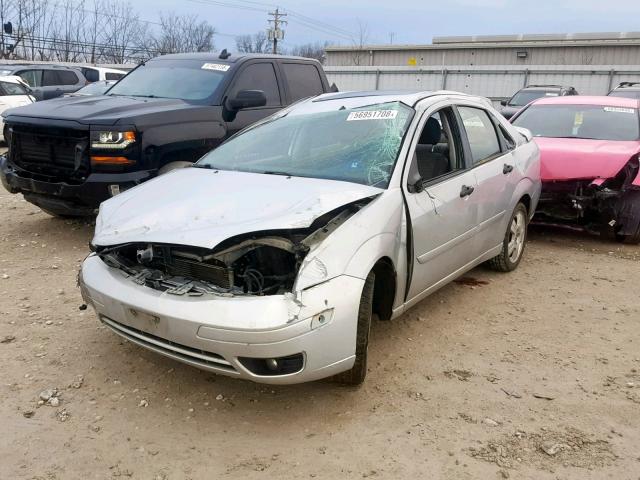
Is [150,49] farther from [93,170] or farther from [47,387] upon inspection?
[47,387]

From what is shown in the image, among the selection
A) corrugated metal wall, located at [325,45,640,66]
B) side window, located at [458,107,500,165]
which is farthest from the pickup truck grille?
corrugated metal wall, located at [325,45,640,66]

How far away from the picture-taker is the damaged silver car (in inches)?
110

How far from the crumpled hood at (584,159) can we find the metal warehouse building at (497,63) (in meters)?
18.8

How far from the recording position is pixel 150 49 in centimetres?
4075

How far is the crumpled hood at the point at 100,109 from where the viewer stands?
5398 millimetres

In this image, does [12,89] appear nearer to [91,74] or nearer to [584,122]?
[91,74]

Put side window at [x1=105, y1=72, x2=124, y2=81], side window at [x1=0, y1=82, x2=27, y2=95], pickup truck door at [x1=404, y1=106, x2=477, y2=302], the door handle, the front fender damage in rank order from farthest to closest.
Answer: side window at [x1=105, y1=72, x2=124, y2=81]
side window at [x1=0, y1=82, x2=27, y2=95]
the door handle
pickup truck door at [x1=404, y1=106, x2=477, y2=302]
the front fender damage

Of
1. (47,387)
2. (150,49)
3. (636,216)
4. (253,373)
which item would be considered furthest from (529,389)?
(150,49)

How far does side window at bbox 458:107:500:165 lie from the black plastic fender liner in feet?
6.61

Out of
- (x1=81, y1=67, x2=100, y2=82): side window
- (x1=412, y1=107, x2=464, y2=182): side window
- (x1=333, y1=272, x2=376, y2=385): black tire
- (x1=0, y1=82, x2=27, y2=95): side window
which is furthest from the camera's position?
(x1=81, y1=67, x2=100, y2=82): side window

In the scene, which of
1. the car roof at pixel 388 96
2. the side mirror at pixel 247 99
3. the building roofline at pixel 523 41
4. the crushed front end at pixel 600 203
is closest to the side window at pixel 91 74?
the side mirror at pixel 247 99

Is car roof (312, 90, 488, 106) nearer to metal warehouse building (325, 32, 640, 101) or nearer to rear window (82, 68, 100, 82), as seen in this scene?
rear window (82, 68, 100, 82)

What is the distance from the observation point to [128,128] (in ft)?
17.6

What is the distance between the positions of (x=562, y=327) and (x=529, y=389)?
1065mm
